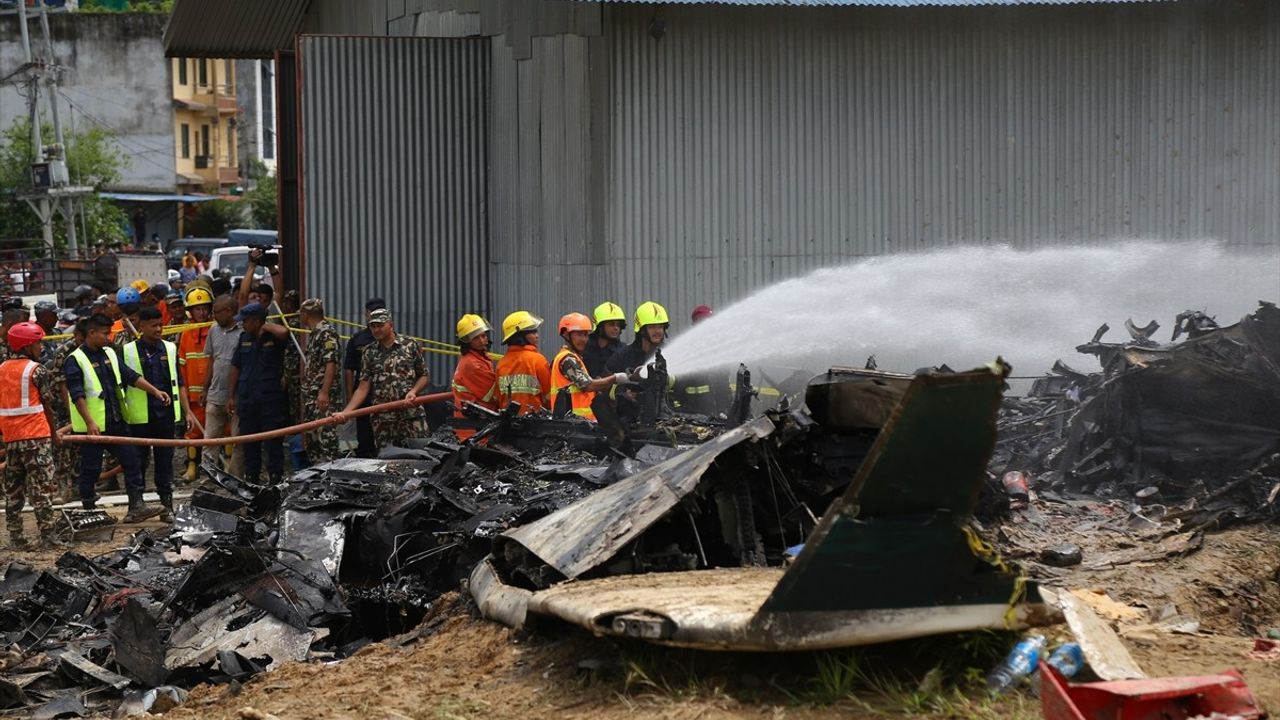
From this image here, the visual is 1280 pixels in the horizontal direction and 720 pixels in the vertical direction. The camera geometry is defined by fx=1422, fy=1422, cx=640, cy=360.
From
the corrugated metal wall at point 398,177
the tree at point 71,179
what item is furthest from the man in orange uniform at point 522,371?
the tree at point 71,179

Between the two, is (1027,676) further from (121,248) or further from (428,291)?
(121,248)

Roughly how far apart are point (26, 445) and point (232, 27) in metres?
11.6

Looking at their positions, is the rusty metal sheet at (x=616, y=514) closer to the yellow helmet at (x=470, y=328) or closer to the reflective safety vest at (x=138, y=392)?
the yellow helmet at (x=470, y=328)

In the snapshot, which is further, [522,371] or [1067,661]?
[522,371]

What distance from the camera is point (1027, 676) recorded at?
18.0 ft

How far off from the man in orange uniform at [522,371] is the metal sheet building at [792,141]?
9.30 feet

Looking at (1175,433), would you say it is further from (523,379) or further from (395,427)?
(395,427)

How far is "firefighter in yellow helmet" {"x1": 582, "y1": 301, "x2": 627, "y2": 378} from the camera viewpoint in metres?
12.2

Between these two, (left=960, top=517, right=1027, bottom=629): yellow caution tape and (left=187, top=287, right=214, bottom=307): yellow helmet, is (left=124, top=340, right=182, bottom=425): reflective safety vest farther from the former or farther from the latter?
(left=960, top=517, right=1027, bottom=629): yellow caution tape

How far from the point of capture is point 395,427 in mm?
12539

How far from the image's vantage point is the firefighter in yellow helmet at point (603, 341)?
39.9ft

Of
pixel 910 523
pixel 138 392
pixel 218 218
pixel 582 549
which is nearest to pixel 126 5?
pixel 218 218

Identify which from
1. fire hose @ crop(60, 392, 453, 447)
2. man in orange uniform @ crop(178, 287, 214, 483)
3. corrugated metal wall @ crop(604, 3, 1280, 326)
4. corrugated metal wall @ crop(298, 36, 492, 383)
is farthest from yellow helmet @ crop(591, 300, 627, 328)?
man in orange uniform @ crop(178, 287, 214, 483)

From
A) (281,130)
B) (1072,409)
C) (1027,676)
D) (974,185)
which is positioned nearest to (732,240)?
(974,185)
